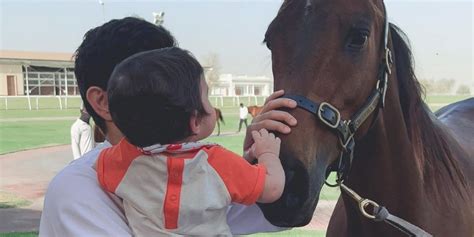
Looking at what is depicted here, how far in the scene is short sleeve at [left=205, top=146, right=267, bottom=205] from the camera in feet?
4.25

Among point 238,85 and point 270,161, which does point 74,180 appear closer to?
point 270,161

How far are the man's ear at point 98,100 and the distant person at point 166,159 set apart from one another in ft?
0.43

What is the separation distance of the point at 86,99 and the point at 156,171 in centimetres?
34

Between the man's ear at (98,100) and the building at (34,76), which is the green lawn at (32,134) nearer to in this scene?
the man's ear at (98,100)

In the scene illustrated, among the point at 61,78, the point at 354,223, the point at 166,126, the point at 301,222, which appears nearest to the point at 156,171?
the point at 166,126

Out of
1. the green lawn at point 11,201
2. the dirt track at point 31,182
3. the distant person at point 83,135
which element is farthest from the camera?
the green lawn at point 11,201

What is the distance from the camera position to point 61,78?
53750mm

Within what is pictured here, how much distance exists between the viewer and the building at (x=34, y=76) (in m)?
47.2

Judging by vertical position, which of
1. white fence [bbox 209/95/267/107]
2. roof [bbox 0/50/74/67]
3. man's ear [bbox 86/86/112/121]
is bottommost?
white fence [bbox 209/95/267/107]

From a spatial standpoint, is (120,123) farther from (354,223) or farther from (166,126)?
(354,223)

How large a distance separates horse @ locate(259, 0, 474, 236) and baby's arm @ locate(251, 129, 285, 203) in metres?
0.09

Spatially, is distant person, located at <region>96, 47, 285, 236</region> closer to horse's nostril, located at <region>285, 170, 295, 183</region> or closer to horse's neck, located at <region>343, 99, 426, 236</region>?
horse's nostril, located at <region>285, 170, 295, 183</region>

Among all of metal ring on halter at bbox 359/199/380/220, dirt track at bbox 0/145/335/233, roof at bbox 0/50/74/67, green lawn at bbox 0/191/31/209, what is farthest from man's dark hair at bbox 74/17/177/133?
roof at bbox 0/50/74/67

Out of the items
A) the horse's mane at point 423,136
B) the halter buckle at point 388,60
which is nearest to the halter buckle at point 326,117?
the halter buckle at point 388,60
